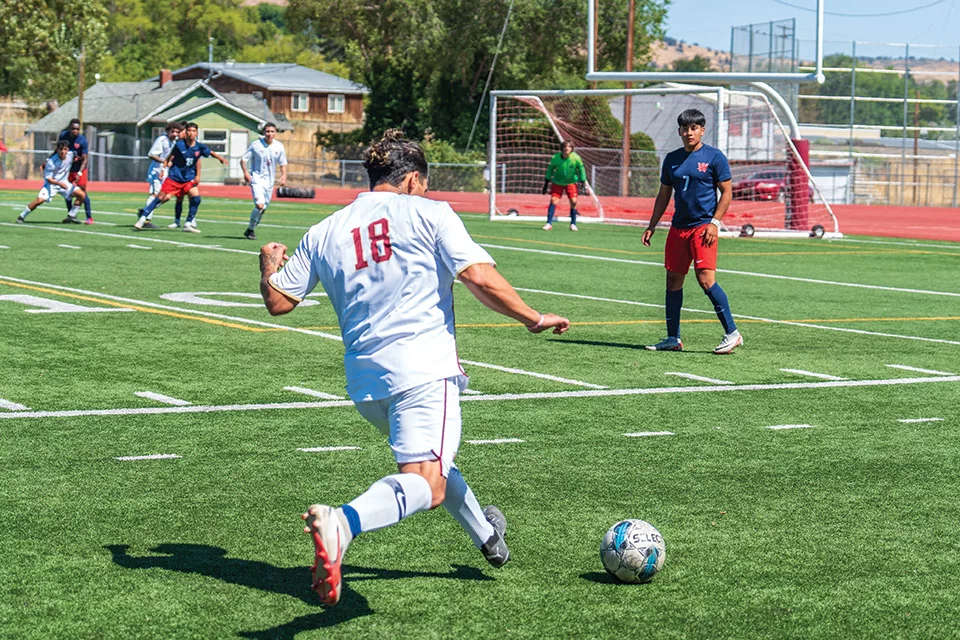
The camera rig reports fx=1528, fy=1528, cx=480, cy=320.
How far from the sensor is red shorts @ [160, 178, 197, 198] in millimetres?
26344

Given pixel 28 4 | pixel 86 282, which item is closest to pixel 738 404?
pixel 86 282

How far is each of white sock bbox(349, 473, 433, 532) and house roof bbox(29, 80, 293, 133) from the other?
7354 centimetres

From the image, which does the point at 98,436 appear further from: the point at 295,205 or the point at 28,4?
the point at 28,4

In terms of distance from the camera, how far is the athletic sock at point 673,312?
12922mm

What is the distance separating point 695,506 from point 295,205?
37935mm

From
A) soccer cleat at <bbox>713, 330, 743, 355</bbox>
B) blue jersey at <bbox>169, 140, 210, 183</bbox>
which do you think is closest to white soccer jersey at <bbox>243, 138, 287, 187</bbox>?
blue jersey at <bbox>169, 140, 210, 183</bbox>

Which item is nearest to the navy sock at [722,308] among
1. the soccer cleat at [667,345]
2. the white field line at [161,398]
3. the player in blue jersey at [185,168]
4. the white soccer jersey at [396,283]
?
the soccer cleat at [667,345]

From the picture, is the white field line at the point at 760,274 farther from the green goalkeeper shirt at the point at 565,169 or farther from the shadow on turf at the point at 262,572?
the shadow on turf at the point at 262,572

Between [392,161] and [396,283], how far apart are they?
1.53 ft

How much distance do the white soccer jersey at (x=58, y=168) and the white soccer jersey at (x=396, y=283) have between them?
23.3 meters

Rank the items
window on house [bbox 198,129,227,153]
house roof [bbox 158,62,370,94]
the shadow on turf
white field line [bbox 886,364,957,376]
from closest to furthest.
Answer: the shadow on turf < white field line [bbox 886,364,957,376] < window on house [bbox 198,129,227,153] < house roof [bbox 158,62,370,94]

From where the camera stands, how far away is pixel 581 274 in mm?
20859

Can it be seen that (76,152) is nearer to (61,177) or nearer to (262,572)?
(61,177)

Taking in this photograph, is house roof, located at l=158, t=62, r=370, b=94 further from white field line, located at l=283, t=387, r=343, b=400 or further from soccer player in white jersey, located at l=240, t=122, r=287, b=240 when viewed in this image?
white field line, located at l=283, t=387, r=343, b=400
